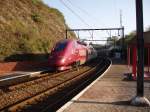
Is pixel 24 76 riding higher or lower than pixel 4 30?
lower

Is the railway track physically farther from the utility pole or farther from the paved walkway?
the utility pole

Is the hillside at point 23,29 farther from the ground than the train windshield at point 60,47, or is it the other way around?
the hillside at point 23,29

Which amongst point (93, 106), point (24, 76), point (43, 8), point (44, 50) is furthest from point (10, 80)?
point (43, 8)

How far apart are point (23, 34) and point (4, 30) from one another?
3095 millimetres

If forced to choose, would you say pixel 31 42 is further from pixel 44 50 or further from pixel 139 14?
pixel 139 14

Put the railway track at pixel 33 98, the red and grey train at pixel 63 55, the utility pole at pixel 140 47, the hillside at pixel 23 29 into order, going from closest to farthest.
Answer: the utility pole at pixel 140 47
the railway track at pixel 33 98
the red and grey train at pixel 63 55
the hillside at pixel 23 29

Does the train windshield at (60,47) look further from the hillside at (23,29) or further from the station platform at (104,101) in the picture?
the station platform at (104,101)

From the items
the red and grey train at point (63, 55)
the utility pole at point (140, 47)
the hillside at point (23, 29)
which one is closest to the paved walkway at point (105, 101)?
the utility pole at point (140, 47)

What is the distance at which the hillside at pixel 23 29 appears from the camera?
3619 centimetres

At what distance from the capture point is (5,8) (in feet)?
143

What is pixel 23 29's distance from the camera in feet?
137

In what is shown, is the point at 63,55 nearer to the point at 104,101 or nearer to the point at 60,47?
the point at 60,47

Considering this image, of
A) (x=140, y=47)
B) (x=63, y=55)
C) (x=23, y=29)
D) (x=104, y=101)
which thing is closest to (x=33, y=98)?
(x=104, y=101)

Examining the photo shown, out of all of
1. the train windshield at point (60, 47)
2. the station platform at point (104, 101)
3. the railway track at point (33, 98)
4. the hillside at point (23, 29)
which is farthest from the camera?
the hillside at point (23, 29)
